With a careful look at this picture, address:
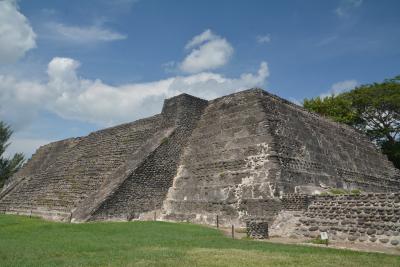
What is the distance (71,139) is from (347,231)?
21.3 meters

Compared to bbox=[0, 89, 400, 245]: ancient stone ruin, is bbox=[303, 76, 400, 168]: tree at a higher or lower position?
higher

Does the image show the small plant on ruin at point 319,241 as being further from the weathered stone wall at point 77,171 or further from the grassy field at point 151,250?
the weathered stone wall at point 77,171

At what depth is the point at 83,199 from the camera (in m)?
16.8

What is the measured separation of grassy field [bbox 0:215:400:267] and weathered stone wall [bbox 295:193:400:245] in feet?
6.65

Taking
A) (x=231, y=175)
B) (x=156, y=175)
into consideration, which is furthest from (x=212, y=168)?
(x=156, y=175)

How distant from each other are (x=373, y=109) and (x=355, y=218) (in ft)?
72.0

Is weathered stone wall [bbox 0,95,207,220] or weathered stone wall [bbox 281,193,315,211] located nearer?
weathered stone wall [bbox 281,193,315,211]

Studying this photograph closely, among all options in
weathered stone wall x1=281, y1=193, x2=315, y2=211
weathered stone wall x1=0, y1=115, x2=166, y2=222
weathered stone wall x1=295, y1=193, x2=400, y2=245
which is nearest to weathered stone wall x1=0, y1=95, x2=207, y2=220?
weathered stone wall x1=0, y1=115, x2=166, y2=222

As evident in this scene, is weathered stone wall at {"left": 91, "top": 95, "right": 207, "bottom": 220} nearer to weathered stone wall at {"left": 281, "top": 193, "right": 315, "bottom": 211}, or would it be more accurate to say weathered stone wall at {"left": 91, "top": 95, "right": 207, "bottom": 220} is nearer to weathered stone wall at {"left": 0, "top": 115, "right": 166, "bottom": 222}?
weathered stone wall at {"left": 0, "top": 115, "right": 166, "bottom": 222}

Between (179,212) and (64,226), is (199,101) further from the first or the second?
(64,226)

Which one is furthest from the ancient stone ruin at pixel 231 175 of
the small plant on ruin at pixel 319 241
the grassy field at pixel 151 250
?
the grassy field at pixel 151 250

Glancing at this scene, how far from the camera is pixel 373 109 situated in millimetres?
30984

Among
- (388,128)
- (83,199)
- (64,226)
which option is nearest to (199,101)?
(83,199)

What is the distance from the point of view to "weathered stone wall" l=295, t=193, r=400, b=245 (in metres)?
10.7
